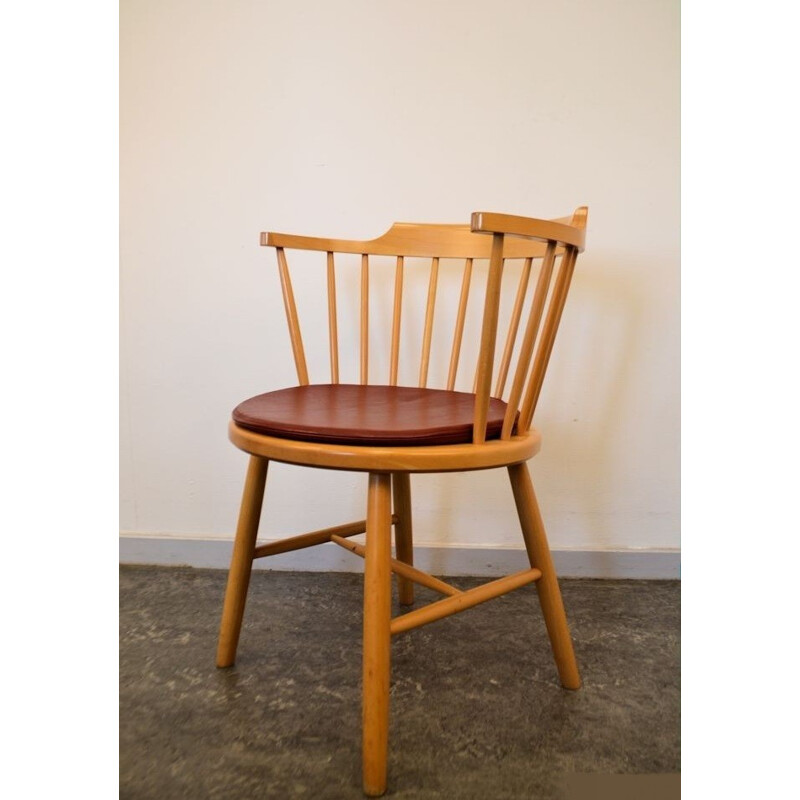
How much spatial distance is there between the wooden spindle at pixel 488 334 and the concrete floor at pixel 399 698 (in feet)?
1.44

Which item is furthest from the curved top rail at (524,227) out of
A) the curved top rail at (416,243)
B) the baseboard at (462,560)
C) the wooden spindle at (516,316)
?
the baseboard at (462,560)

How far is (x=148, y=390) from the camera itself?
5.10ft

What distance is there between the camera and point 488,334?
760mm

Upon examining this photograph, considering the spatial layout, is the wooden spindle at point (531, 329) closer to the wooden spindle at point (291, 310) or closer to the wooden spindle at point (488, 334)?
the wooden spindle at point (488, 334)

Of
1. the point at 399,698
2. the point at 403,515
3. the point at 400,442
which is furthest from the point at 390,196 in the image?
the point at 399,698

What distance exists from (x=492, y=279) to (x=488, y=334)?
0.22ft

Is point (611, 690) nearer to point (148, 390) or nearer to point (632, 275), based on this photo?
point (632, 275)

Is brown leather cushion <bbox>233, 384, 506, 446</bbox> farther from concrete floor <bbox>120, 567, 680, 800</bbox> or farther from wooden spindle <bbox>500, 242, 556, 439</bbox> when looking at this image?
concrete floor <bbox>120, 567, 680, 800</bbox>

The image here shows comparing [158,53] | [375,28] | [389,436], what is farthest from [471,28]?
[389,436]

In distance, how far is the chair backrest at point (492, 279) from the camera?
746mm

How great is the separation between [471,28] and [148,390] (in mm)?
1110

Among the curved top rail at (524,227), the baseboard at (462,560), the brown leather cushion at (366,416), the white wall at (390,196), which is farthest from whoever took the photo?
the baseboard at (462,560)

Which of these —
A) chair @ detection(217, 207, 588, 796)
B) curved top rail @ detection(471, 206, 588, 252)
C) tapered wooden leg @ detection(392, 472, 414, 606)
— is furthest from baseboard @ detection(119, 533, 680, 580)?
curved top rail @ detection(471, 206, 588, 252)

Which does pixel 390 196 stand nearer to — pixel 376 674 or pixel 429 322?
pixel 429 322
